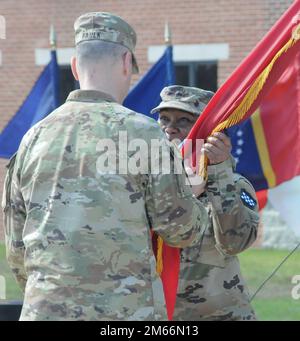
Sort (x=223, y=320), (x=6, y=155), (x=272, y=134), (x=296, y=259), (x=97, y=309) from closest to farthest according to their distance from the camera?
(x=97, y=309), (x=223, y=320), (x=272, y=134), (x=6, y=155), (x=296, y=259)

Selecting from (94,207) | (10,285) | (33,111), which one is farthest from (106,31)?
(10,285)

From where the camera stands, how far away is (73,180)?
3070 mm

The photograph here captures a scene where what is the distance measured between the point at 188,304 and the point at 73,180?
3.77 feet

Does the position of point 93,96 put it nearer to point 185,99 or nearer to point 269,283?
point 185,99

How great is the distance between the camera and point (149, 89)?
8258mm

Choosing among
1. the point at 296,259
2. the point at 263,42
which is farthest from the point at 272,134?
the point at 296,259

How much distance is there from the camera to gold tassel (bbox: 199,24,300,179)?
13.2ft

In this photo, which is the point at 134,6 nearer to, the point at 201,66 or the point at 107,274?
the point at 201,66

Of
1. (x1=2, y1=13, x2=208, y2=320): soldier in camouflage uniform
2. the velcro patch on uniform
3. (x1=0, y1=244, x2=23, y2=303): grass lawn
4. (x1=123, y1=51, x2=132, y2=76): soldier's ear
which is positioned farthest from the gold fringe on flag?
(x1=0, y1=244, x2=23, y2=303): grass lawn

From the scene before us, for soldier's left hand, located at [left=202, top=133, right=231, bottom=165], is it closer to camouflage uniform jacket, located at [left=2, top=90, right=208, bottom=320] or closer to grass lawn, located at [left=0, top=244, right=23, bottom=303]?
camouflage uniform jacket, located at [left=2, top=90, right=208, bottom=320]

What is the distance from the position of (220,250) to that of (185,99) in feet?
2.52

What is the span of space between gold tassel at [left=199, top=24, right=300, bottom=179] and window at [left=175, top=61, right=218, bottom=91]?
435 inches

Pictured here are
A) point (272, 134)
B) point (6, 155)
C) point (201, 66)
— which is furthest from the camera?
point (201, 66)

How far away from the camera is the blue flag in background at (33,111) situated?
8734 millimetres
